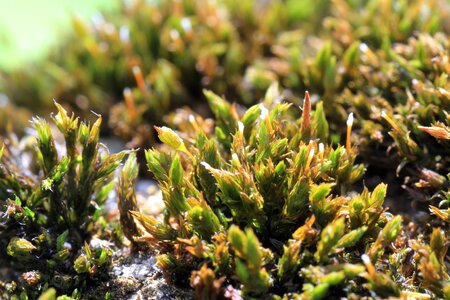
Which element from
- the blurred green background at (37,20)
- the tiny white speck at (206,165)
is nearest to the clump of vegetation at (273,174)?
the tiny white speck at (206,165)

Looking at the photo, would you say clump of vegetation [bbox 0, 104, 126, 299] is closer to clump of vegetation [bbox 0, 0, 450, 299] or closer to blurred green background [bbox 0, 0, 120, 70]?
clump of vegetation [bbox 0, 0, 450, 299]

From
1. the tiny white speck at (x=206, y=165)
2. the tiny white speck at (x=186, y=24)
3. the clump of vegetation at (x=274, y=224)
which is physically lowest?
the clump of vegetation at (x=274, y=224)

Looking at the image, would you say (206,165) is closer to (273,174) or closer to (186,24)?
(273,174)

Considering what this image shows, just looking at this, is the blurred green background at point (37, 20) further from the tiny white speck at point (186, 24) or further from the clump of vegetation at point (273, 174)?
the clump of vegetation at point (273, 174)

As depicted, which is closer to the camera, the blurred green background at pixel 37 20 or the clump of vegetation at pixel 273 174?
the clump of vegetation at pixel 273 174

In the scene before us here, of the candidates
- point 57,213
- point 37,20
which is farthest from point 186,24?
point 37,20
